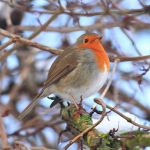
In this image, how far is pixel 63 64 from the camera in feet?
8.95

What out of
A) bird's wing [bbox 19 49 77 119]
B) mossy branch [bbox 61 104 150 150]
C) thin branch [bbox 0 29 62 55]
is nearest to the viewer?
mossy branch [bbox 61 104 150 150]

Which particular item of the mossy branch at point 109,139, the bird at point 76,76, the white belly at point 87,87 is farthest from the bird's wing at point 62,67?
the mossy branch at point 109,139

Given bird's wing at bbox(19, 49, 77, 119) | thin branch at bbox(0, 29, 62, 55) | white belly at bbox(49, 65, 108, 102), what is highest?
thin branch at bbox(0, 29, 62, 55)

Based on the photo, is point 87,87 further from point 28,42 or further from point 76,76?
point 28,42

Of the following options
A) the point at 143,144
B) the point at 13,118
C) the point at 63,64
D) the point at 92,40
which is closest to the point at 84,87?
the point at 63,64

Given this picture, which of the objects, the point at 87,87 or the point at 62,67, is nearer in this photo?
the point at 87,87

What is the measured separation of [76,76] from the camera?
2627 mm

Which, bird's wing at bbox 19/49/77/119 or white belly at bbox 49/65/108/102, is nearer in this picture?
white belly at bbox 49/65/108/102

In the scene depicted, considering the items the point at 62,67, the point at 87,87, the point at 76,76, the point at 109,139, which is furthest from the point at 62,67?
the point at 109,139

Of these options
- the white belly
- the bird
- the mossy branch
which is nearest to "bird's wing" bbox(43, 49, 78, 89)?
the bird

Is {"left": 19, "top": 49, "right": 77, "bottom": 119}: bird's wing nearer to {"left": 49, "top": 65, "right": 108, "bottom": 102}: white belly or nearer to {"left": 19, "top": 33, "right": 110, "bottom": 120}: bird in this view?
{"left": 19, "top": 33, "right": 110, "bottom": 120}: bird

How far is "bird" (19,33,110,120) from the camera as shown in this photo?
2.59 metres

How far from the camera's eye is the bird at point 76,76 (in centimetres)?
259

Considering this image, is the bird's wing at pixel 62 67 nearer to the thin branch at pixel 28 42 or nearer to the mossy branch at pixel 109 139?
the thin branch at pixel 28 42
